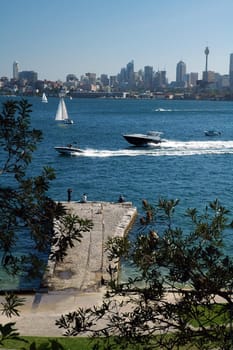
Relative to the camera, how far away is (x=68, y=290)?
16.9 m

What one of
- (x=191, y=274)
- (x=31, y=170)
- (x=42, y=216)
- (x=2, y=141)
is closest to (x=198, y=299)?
(x=191, y=274)

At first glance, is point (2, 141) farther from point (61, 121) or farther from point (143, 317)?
point (61, 121)

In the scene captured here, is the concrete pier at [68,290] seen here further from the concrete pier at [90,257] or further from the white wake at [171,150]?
the white wake at [171,150]

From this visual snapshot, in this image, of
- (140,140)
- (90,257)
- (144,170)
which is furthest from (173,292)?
(140,140)

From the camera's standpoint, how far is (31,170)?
48781mm

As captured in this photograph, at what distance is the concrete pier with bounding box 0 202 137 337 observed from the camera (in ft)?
45.8

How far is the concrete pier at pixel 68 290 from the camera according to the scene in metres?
14.0

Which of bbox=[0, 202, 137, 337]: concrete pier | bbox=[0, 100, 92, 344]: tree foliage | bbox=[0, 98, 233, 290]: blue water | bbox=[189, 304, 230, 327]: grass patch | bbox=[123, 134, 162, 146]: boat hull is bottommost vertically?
bbox=[0, 98, 233, 290]: blue water

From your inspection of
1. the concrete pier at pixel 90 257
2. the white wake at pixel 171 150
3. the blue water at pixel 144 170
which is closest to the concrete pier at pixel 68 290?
the concrete pier at pixel 90 257

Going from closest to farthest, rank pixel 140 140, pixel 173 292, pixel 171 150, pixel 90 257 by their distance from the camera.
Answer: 1. pixel 173 292
2. pixel 90 257
3. pixel 171 150
4. pixel 140 140

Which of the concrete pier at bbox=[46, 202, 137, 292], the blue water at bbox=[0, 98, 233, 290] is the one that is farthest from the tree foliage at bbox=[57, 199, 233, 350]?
the blue water at bbox=[0, 98, 233, 290]

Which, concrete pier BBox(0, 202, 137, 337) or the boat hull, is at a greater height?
the boat hull

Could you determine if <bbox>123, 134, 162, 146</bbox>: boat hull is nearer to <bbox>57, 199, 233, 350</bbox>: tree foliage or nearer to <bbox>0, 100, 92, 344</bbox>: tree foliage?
<bbox>57, 199, 233, 350</bbox>: tree foliage

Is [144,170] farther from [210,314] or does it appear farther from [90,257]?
[210,314]
